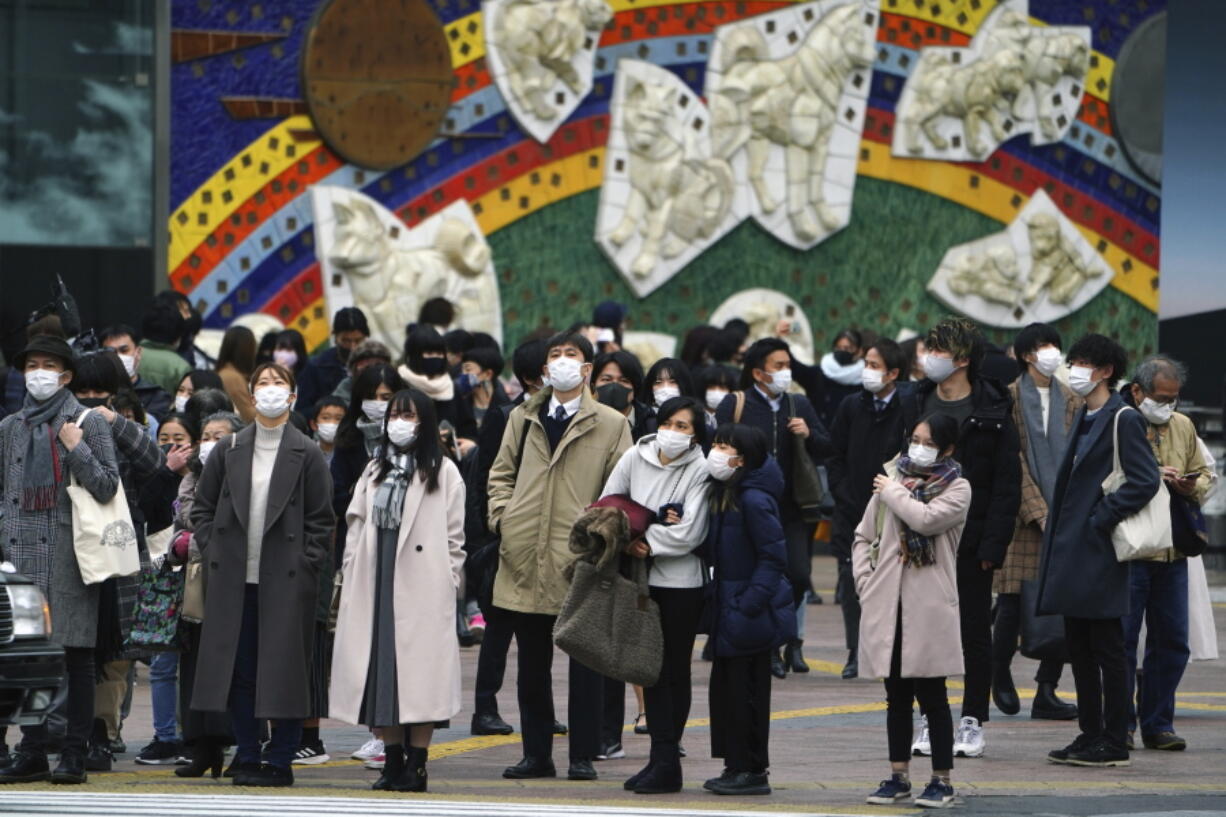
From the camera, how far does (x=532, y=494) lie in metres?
10.6

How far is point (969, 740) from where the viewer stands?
10992 millimetres

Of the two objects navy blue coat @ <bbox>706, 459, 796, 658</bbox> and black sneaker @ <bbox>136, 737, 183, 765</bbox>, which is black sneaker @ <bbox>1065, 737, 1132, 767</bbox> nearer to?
navy blue coat @ <bbox>706, 459, 796, 658</bbox>

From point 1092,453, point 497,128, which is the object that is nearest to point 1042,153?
point 497,128

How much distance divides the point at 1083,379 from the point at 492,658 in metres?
2.96

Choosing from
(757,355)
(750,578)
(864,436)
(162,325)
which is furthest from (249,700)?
(162,325)

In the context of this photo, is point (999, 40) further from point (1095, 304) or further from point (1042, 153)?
point (1095, 304)

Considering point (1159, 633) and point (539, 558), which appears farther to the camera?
point (1159, 633)

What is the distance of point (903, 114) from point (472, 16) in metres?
4.41

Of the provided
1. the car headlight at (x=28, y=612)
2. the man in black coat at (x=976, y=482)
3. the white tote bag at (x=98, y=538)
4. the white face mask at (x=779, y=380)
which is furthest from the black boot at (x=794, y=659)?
the car headlight at (x=28, y=612)

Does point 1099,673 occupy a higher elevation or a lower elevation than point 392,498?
lower

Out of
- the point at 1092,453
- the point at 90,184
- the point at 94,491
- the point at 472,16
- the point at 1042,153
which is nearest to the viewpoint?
the point at 94,491

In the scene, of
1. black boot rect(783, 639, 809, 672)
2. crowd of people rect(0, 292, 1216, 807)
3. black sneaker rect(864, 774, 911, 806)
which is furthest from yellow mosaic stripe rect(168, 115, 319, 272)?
black sneaker rect(864, 774, 911, 806)

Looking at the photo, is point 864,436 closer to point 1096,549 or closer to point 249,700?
point 1096,549

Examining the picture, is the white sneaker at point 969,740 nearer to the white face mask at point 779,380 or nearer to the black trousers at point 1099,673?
the black trousers at point 1099,673
